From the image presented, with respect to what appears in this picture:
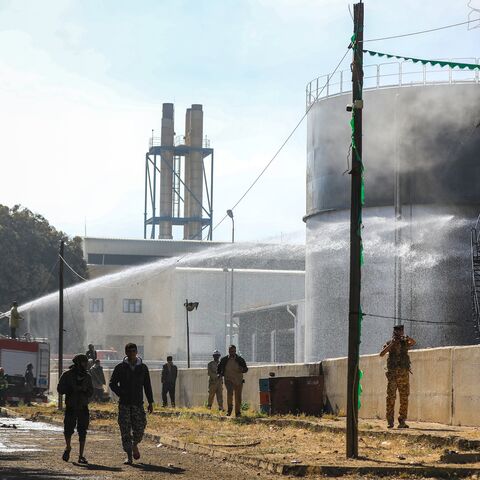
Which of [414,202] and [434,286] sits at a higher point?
[414,202]

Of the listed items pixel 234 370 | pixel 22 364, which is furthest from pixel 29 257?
pixel 234 370

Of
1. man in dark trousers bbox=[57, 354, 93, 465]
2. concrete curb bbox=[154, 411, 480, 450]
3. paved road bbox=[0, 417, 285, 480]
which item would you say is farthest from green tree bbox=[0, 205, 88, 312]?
man in dark trousers bbox=[57, 354, 93, 465]

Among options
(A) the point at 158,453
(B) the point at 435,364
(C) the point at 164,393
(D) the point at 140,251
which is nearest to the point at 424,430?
(B) the point at 435,364

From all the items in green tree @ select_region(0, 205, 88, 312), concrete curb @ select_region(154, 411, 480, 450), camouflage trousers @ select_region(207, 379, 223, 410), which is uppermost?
green tree @ select_region(0, 205, 88, 312)

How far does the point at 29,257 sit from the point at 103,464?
64.3 m

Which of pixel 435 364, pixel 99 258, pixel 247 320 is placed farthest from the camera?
pixel 99 258

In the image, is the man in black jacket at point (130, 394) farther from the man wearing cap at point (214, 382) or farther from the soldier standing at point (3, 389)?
the soldier standing at point (3, 389)

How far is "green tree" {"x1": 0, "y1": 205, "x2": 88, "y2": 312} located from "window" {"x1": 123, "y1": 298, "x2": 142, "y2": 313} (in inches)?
145

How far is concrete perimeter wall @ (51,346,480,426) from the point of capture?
62.2 ft

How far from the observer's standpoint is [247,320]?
7725 cm

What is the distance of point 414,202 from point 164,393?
11018 millimetres

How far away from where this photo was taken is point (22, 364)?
44625 millimetres

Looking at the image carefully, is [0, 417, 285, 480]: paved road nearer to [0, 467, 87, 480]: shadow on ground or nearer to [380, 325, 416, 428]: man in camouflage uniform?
[0, 467, 87, 480]: shadow on ground

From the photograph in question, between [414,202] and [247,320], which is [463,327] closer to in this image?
[414,202]
